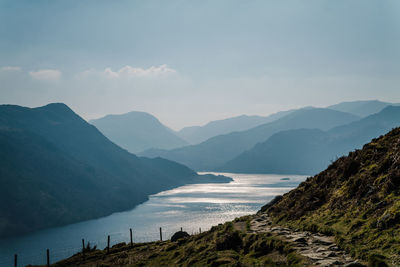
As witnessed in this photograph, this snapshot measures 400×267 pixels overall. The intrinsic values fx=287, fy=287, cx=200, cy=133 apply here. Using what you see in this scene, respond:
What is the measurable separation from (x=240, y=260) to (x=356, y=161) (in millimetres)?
15498

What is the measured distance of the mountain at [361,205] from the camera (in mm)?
13883

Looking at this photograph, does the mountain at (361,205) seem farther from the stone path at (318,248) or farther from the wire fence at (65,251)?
the wire fence at (65,251)

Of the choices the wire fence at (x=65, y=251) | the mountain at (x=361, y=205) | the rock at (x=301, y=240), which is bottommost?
the wire fence at (x=65, y=251)

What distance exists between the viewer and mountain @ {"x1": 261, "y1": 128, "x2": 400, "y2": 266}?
1388cm

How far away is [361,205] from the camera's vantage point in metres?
19.3

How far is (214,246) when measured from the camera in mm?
24078

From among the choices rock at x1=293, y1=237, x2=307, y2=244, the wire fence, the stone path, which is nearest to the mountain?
the stone path

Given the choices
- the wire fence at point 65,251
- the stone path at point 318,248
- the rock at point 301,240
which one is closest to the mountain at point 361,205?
the stone path at point 318,248

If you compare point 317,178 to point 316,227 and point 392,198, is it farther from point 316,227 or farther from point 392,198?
point 392,198

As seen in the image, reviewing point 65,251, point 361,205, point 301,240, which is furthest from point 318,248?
point 65,251

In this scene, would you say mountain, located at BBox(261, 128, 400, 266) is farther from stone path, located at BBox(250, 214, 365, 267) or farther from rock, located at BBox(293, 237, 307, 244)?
rock, located at BBox(293, 237, 307, 244)

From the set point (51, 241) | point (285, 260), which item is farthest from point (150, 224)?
point (285, 260)

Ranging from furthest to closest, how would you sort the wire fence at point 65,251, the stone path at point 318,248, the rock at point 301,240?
the wire fence at point 65,251, the rock at point 301,240, the stone path at point 318,248

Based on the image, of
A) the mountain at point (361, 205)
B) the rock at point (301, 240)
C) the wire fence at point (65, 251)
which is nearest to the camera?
the mountain at point (361, 205)
